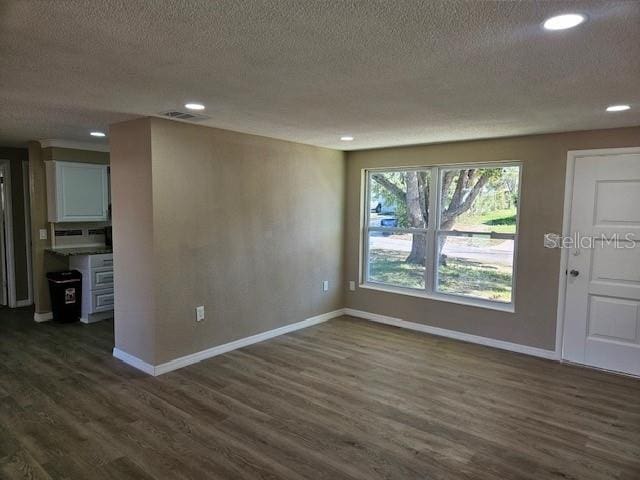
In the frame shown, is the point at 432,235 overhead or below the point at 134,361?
overhead

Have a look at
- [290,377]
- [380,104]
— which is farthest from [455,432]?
[380,104]

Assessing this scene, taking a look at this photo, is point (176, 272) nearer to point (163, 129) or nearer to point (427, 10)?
point (163, 129)

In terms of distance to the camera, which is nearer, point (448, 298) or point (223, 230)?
point (223, 230)

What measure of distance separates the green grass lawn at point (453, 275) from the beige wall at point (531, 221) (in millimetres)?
195

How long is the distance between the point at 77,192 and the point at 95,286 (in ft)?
3.92

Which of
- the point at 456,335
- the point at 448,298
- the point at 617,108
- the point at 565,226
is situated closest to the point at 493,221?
the point at 565,226

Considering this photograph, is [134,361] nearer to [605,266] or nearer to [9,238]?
[9,238]

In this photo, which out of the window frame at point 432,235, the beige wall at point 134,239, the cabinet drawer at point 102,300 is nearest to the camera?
the beige wall at point 134,239

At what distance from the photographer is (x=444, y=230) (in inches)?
193

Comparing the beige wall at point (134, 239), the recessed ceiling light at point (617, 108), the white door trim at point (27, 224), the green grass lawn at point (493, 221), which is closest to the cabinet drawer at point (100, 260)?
the beige wall at point (134, 239)

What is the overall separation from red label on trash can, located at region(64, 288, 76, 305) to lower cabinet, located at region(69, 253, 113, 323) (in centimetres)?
11

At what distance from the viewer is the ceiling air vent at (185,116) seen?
3.35 metres

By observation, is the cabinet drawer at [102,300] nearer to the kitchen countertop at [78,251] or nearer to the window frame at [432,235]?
the kitchen countertop at [78,251]

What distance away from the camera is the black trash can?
5109mm
